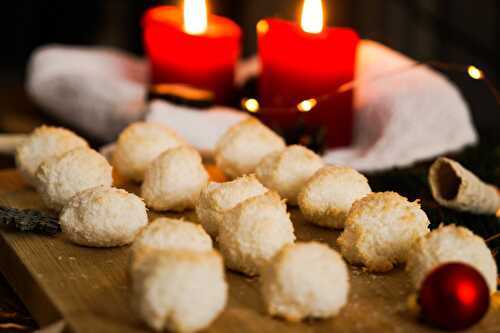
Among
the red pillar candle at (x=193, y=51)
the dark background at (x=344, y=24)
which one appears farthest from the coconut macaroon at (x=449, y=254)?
the dark background at (x=344, y=24)

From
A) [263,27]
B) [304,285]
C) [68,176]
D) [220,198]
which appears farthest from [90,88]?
[304,285]

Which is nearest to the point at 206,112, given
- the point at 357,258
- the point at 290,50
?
the point at 290,50

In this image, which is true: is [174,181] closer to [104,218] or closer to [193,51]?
[104,218]

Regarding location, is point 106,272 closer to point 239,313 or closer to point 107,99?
point 239,313

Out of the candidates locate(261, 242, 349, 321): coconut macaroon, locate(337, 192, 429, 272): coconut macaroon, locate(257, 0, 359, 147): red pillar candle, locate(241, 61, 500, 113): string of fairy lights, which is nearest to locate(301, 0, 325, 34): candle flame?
locate(257, 0, 359, 147): red pillar candle

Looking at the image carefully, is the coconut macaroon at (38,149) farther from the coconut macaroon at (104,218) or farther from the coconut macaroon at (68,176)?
the coconut macaroon at (104,218)
